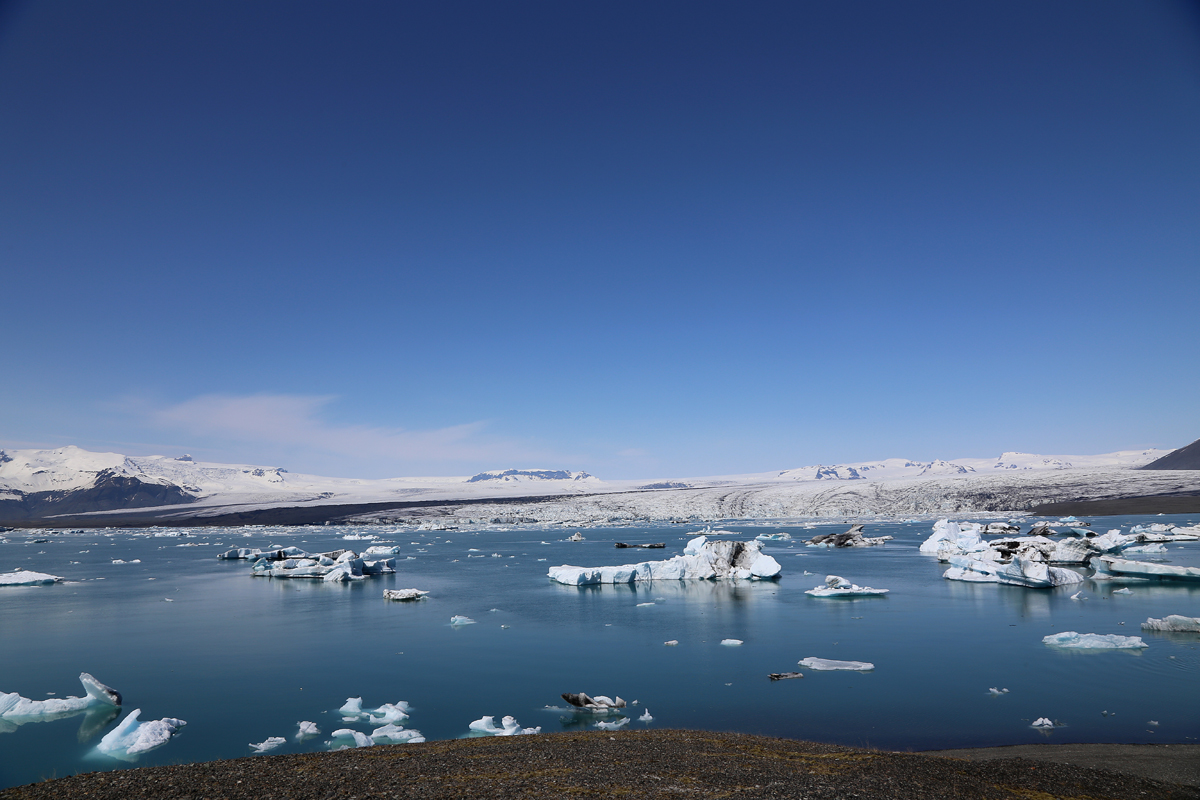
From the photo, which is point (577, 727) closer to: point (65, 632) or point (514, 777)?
point (514, 777)

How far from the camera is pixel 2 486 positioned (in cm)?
10394

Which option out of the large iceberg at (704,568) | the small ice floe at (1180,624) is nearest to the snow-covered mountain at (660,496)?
the large iceberg at (704,568)

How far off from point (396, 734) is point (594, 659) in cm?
471

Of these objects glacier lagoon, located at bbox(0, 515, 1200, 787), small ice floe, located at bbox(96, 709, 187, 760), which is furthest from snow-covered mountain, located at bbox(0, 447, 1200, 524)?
small ice floe, located at bbox(96, 709, 187, 760)

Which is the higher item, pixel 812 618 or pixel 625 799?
pixel 625 799

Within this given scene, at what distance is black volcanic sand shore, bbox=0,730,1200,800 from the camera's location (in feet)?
16.7

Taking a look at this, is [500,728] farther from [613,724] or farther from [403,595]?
[403,595]

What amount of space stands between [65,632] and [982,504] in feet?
215

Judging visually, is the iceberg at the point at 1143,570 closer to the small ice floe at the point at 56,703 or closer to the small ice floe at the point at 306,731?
the small ice floe at the point at 306,731

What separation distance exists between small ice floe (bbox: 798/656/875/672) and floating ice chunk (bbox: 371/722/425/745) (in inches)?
260

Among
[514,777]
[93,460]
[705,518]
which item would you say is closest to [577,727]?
[514,777]

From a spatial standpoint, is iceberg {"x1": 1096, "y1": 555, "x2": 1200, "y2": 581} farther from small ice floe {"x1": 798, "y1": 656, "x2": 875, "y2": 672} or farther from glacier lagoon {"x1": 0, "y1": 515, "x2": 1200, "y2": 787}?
small ice floe {"x1": 798, "y1": 656, "x2": 875, "y2": 672}

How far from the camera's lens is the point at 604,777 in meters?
5.54

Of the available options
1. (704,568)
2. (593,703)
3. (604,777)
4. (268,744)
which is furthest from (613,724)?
(704,568)
